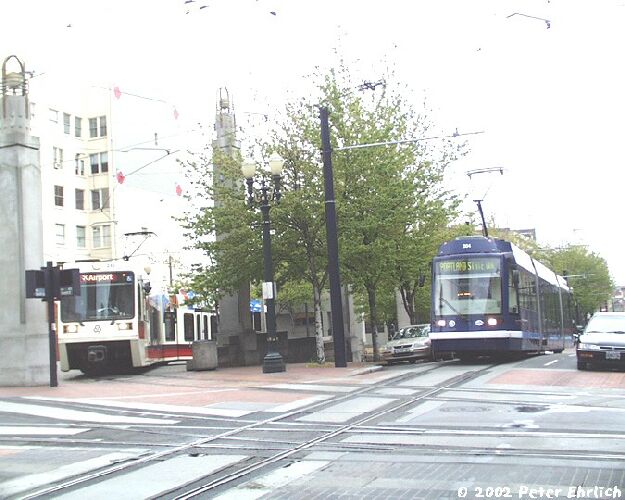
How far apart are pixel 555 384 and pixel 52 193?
151 feet

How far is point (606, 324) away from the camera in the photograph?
1961 cm

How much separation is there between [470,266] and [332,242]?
157 inches

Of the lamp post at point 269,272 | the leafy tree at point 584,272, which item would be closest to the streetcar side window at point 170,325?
the lamp post at point 269,272

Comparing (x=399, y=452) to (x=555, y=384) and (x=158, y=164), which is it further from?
(x=158, y=164)

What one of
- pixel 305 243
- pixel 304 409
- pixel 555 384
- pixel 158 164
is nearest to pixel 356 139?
pixel 305 243

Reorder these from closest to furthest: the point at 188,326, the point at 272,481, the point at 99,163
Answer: the point at 272,481
the point at 188,326
the point at 99,163

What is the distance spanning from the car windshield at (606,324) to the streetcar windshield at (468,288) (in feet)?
8.20

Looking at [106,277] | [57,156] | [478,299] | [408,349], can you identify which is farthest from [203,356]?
[57,156]

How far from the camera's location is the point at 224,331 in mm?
27141

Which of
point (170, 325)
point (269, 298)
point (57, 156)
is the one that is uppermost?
point (57, 156)

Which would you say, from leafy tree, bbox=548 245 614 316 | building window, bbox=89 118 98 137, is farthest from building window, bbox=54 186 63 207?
leafy tree, bbox=548 245 614 316

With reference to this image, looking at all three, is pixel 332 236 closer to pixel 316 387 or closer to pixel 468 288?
pixel 468 288

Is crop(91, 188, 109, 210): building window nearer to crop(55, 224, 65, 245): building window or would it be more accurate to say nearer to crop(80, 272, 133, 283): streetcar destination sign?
crop(55, 224, 65, 245): building window

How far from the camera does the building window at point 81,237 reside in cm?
5638
